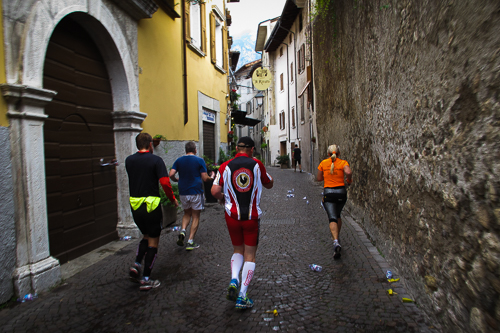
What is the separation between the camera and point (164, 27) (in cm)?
827

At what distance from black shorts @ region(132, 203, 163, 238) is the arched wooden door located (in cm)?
136

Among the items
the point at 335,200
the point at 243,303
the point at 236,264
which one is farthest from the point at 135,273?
the point at 335,200

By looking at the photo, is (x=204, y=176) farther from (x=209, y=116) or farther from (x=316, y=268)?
(x=209, y=116)

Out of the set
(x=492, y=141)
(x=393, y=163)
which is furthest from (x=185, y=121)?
(x=492, y=141)

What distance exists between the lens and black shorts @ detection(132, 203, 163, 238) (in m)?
4.07

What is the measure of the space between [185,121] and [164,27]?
249 centimetres

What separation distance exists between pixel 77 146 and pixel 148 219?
2.02 meters

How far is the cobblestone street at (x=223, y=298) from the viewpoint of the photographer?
3043 mm

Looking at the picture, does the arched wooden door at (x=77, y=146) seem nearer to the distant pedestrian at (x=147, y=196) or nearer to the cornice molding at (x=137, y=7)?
the cornice molding at (x=137, y=7)

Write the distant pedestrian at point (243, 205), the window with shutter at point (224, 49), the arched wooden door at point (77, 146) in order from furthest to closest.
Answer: the window with shutter at point (224, 49), the arched wooden door at point (77, 146), the distant pedestrian at point (243, 205)

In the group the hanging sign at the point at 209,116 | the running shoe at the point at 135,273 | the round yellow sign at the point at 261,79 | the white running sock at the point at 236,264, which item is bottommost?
the running shoe at the point at 135,273

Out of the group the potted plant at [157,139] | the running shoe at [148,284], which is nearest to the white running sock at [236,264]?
the running shoe at [148,284]

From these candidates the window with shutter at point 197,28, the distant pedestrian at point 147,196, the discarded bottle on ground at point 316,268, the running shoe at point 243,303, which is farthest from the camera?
the window with shutter at point 197,28

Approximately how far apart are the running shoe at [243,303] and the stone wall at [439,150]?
1600 millimetres
